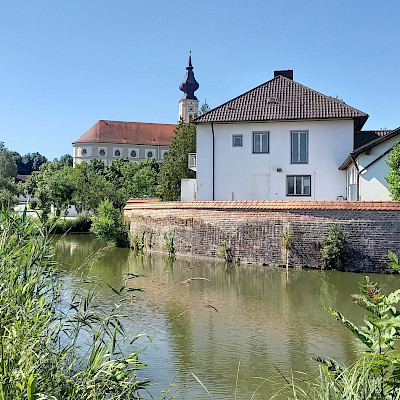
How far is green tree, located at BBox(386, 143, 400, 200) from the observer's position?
18.7 meters

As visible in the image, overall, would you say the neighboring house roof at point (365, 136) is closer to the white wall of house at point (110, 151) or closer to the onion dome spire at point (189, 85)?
the onion dome spire at point (189, 85)

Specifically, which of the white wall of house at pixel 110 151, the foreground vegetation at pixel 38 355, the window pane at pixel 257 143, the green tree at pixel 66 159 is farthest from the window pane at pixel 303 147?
the green tree at pixel 66 159

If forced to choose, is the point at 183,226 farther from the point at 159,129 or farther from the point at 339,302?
the point at 159,129

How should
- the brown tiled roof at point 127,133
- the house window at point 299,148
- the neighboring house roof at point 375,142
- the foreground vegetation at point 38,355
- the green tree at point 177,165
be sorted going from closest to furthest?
the foreground vegetation at point 38,355, the neighboring house roof at point 375,142, the house window at point 299,148, the green tree at point 177,165, the brown tiled roof at point 127,133

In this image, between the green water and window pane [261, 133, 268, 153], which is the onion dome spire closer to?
window pane [261, 133, 268, 153]

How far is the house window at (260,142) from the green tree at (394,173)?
8.23 meters

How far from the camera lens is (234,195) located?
2673 cm

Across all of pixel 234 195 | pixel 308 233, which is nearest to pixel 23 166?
pixel 234 195

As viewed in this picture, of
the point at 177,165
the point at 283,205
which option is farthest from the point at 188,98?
the point at 283,205

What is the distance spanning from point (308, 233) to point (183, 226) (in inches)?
245

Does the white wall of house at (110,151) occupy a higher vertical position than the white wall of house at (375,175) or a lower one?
higher

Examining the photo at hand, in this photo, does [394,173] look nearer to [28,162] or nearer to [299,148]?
[299,148]

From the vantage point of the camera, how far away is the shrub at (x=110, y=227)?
1087 inches

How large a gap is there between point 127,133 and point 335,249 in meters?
76.9
